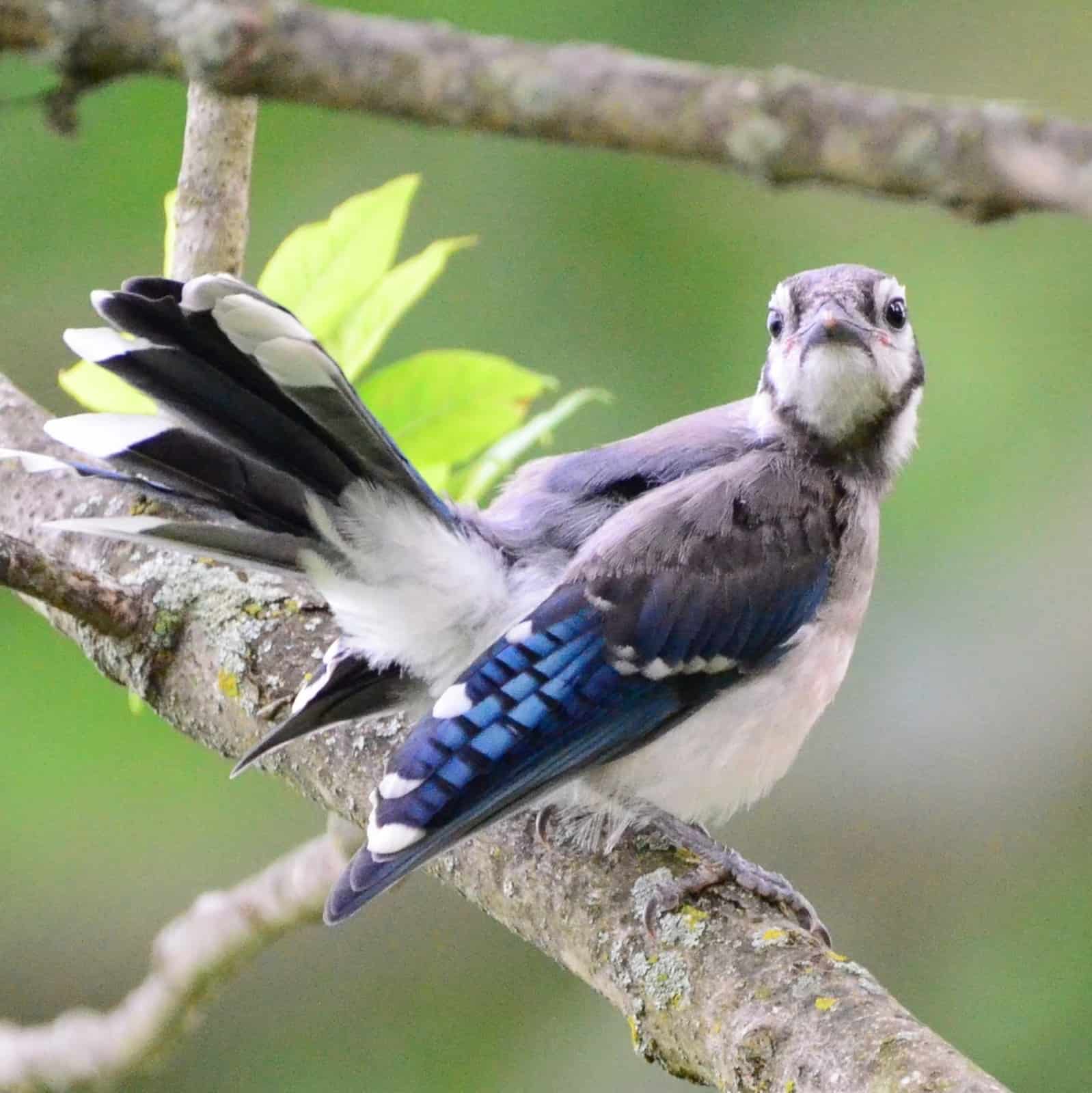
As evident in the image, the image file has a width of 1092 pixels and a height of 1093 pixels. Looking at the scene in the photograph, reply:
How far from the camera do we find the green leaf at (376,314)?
4.62 feet

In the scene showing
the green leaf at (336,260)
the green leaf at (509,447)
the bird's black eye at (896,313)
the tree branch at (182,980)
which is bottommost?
the tree branch at (182,980)

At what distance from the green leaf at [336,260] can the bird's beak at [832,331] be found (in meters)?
0.38

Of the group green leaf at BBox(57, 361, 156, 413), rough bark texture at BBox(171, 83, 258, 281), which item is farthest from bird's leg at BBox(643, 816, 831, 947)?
rough bark texture at BBox(171, 83, 258, 281)

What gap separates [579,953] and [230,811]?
1307 mm

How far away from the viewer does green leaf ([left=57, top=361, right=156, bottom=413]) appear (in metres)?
1.46

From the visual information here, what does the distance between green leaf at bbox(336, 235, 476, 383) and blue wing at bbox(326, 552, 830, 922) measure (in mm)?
270

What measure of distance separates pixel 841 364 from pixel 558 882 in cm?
56

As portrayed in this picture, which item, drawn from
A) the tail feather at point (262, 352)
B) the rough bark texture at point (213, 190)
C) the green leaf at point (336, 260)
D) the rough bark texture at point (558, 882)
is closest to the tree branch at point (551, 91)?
the tail feather at point (262, 352)

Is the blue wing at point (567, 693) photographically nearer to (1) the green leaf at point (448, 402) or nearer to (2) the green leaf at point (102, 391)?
(1) the green leaf at point (448, 402)

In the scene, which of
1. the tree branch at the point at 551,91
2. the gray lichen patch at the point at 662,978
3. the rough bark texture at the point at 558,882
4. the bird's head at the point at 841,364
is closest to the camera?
the tree branch at the point at 551,91

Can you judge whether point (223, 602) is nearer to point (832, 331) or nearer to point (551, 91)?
point (832, 331)

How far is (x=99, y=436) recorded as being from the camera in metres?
1.15

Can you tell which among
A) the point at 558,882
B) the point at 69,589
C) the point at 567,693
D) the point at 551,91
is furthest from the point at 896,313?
the point at 551,91

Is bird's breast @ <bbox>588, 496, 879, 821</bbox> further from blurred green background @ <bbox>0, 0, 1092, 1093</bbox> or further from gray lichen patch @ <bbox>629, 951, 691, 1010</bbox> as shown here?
blurred green background @ <bbox>0, 0, 1092, 1093</bbox>
